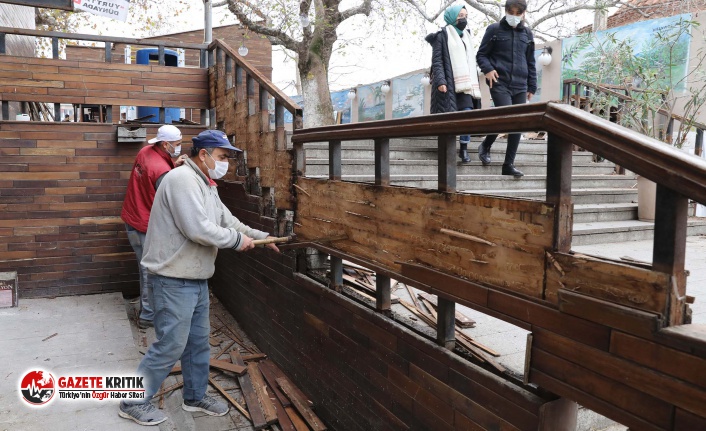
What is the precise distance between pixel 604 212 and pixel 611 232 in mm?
641

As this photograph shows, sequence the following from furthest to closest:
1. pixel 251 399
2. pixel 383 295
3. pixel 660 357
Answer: pixel 251 399
pixel 383 295
pixel 660 357

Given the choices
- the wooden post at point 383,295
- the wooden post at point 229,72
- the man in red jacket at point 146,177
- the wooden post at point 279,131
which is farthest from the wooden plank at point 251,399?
the wooden post at point 229,72

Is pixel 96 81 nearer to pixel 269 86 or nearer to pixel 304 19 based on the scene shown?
pixel 269 86

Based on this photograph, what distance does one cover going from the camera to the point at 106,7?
6.35 meters

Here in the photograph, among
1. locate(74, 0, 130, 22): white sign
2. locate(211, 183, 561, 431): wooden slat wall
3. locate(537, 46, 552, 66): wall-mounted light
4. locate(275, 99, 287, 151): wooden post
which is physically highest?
locate(537, 46, 552, 66): wall-mounted light

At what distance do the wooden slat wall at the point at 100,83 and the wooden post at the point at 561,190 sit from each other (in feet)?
19.7

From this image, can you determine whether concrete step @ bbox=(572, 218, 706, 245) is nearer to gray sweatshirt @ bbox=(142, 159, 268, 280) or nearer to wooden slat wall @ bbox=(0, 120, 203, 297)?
gray sweatshirt @ bbox=(142, 159, 268, 280)

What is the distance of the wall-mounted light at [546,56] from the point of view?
41.6 feet

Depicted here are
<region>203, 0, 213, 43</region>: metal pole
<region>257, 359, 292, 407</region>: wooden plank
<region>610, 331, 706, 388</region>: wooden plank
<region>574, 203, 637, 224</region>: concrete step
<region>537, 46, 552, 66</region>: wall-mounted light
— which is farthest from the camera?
<region>537, 46, 552, 66</region>: wall-mounted light

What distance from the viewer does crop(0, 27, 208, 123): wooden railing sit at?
650 centimetres

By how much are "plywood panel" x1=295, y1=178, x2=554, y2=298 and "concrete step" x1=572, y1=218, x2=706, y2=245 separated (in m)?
2.28

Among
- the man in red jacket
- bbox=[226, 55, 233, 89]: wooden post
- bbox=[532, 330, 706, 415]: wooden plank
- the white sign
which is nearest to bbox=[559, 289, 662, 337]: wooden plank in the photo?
bbox=[532, 330, 706, 415]: wooden plank

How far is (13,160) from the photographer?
6434 millimetres

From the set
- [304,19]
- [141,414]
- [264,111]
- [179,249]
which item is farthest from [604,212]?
[304,19]
